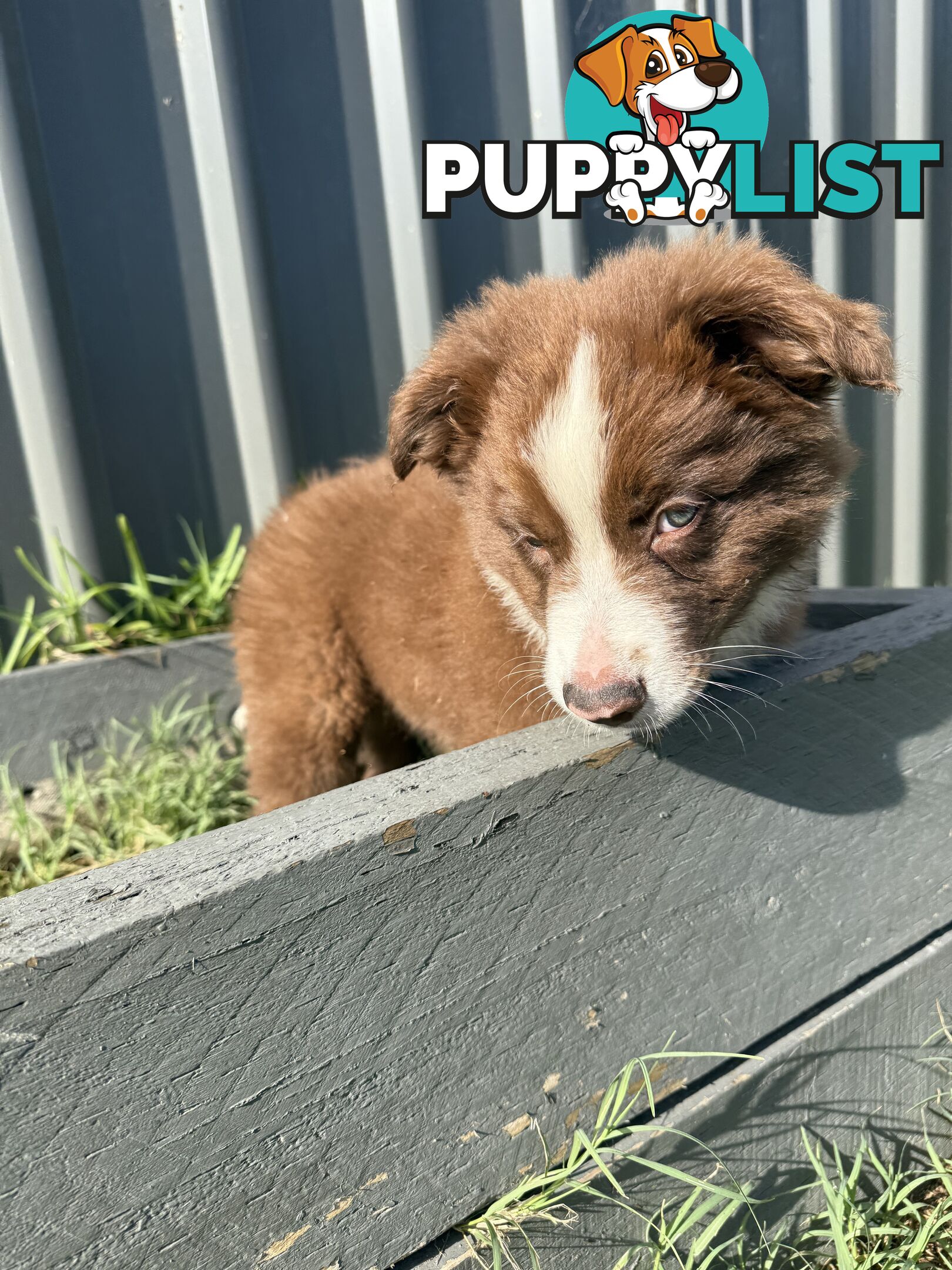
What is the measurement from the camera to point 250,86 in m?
3.11

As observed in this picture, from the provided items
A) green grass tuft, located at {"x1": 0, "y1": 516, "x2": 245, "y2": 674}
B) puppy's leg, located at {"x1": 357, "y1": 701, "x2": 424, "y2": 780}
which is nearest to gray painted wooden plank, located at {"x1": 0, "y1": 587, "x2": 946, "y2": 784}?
green grass tuft, located at {"x1": 0, "y1": 516, "x2": 245, "y2": 674}

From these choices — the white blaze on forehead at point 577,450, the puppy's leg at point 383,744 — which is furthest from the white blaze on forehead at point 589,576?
the puppy's leg at point 383,744

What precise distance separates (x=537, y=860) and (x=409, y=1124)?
0.46 metres

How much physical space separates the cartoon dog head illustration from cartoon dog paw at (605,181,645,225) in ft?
0.70

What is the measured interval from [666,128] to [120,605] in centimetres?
256

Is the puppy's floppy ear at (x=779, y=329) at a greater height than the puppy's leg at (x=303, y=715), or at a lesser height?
greater

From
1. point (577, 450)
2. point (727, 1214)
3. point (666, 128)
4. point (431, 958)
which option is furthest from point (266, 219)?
point (727, 1214)

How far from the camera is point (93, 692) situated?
3.08 m

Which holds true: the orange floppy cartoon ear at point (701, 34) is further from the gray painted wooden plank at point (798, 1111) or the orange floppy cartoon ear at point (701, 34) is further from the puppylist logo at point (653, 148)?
A: the gray painted wooden plank at point (798, 1111)

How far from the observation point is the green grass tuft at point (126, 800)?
102 inches

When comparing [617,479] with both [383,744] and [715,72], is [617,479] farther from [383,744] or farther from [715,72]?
[715,72]

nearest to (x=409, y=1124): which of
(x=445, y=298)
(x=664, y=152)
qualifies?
(x=445, y=298)

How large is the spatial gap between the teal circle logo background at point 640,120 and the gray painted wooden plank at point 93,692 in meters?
2.25

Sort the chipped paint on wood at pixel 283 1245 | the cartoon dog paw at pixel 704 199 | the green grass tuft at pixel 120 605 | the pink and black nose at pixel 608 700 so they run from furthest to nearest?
the cartoon dog paw at pixel 704 199, the green grass tuft at pixel 120 605, the pink and black nose at pixel 608 700, the chipped paint on wood at pixel 283 1245
